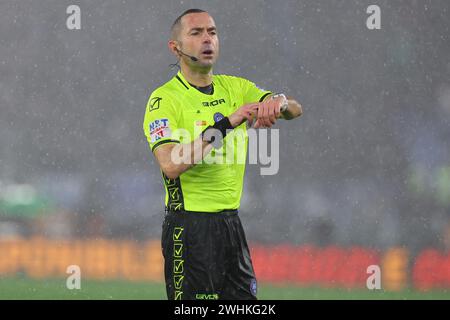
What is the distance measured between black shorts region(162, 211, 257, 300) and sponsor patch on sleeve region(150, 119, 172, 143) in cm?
45

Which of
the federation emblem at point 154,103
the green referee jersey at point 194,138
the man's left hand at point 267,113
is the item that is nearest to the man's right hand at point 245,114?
the man's left hand at point 267,113

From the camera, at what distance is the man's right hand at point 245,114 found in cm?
424

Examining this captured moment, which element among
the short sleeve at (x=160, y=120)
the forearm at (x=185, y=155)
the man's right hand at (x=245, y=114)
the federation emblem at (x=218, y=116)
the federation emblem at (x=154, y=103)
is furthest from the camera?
the federation emblem at (x=218, y=116)

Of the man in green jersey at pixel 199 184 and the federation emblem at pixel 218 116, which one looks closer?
the man in green jersey at pixel 199 184

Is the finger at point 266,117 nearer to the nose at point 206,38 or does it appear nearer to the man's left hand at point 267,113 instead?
the man's left hand at point 267,113

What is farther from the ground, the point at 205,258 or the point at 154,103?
the point at 154,103

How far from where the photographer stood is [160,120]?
451 centimetres

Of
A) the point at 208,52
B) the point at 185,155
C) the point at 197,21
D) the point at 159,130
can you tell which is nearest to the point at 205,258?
the point at 185,155

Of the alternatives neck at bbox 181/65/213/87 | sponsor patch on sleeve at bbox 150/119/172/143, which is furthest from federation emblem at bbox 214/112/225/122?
sponsor patch on sleeve at bbox 150/119/172/143

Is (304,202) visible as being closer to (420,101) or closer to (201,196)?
(420,101)

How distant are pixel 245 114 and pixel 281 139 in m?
4.94

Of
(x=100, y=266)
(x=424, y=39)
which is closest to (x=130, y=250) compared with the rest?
(x=100, y=266)

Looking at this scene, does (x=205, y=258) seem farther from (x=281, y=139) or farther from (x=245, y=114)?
(x=281, y=139)

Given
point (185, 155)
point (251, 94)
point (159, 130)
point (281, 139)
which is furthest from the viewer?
point (281, 139)
